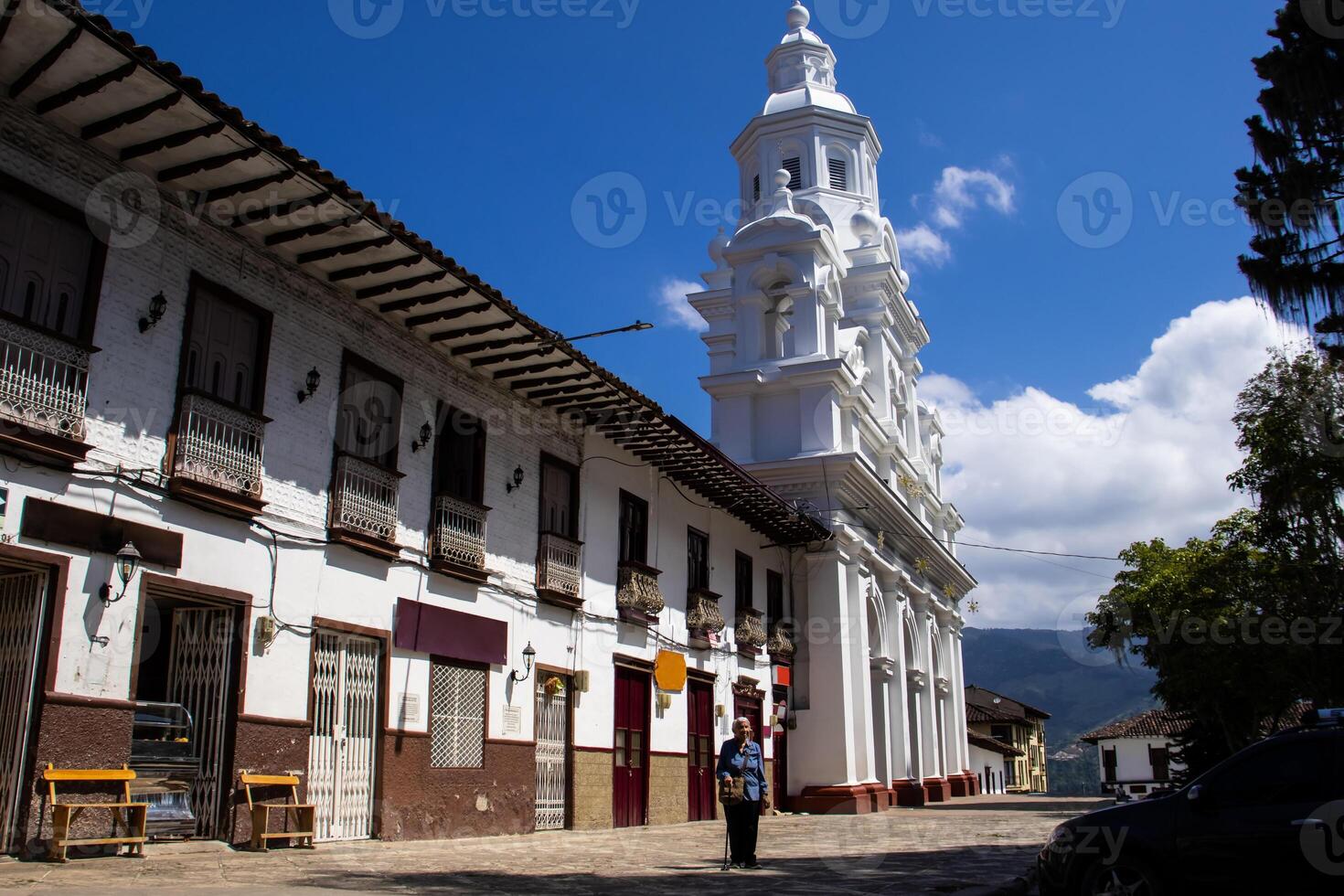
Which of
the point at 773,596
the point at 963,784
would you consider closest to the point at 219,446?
the point at 773,596

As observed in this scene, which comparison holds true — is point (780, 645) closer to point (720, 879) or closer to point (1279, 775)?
point (720, 879)

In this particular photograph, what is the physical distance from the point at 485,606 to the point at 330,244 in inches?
207

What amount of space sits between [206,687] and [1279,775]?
9181 millimetres

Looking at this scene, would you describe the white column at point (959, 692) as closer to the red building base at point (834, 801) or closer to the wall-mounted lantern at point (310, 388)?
the red building base at point (834, 801)

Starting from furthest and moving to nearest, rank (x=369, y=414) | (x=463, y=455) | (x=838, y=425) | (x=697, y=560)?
1. (x=838, y=425)
2. (x=697, y=560)
3. (x=463, y=455)
4. (x=369, y=414)

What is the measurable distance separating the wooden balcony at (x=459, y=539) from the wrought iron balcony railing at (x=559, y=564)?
4.47ft

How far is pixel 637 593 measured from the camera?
18.2 meters

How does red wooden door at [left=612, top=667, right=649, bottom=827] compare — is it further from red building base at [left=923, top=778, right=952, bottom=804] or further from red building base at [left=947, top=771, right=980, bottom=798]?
red building base at [left=947, top=771, right=980, bottom=798]

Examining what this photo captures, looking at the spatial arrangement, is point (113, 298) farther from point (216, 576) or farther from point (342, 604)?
point (342, 604)

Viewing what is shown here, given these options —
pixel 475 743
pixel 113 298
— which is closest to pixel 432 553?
pixel 475 743

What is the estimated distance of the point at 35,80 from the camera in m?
8.98

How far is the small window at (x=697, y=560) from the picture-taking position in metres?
21.1

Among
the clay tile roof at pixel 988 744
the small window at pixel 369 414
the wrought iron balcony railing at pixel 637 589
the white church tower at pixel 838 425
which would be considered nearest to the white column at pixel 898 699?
the white church tower at pixel 838 425

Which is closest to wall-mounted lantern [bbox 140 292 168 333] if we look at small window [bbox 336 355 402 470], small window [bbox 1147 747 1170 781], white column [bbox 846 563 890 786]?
small window [bbox 336 355 402 470]
